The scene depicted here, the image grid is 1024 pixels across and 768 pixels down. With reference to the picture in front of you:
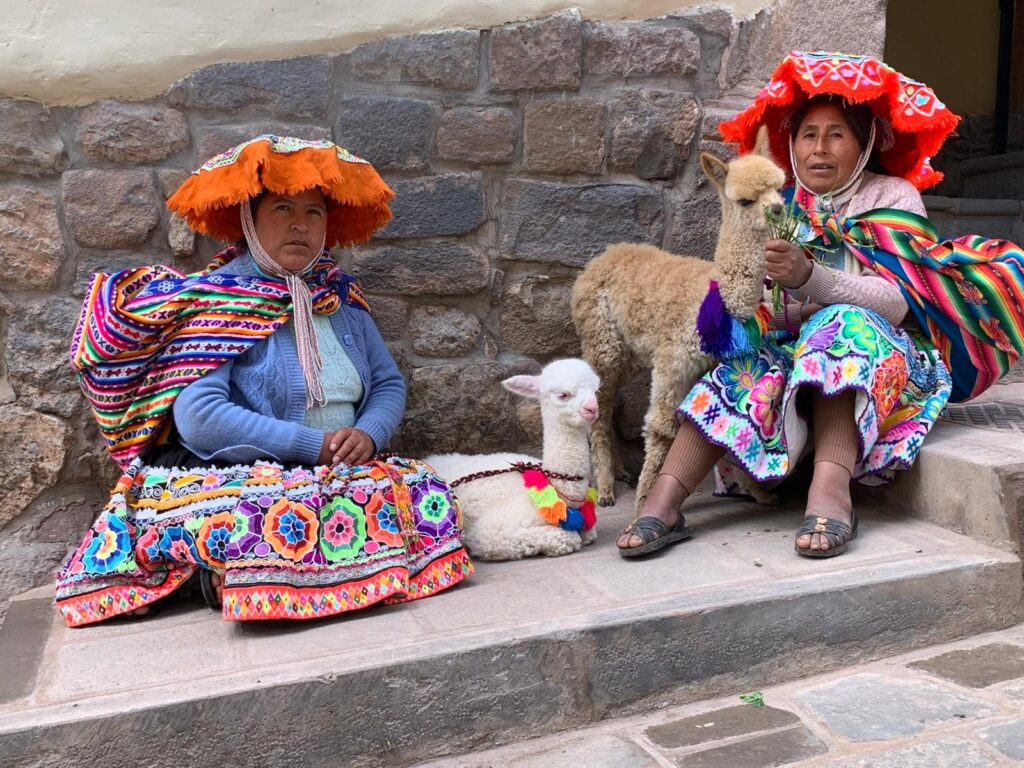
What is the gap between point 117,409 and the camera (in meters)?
2.64

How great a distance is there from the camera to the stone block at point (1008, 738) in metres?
1.88

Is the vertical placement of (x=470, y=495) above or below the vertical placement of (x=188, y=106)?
below

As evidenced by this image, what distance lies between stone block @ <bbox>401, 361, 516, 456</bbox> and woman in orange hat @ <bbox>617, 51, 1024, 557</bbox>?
771 millimetres

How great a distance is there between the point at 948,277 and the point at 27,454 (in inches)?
115

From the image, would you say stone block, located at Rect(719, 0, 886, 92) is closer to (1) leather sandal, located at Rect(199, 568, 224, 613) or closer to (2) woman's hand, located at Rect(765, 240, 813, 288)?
(2) woman's hand, located at Rect(765, 240, 813, 288)

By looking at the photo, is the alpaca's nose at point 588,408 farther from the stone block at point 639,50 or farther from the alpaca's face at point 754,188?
the stone block at point 639,50

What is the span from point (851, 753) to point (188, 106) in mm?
2666

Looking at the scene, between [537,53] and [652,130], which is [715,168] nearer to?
[652,130]

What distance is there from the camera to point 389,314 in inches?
130

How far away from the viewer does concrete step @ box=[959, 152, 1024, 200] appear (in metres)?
6.39

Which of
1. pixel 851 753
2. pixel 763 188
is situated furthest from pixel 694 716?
Result: pixel 763 188

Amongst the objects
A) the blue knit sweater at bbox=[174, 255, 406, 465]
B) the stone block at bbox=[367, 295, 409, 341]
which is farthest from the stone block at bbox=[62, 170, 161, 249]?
the stone block at bbox=[367, 295, 409, 341]

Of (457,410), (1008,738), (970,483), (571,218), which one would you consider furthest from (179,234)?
(1008,738)

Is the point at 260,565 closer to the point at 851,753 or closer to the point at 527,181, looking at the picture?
the point at 851,753
